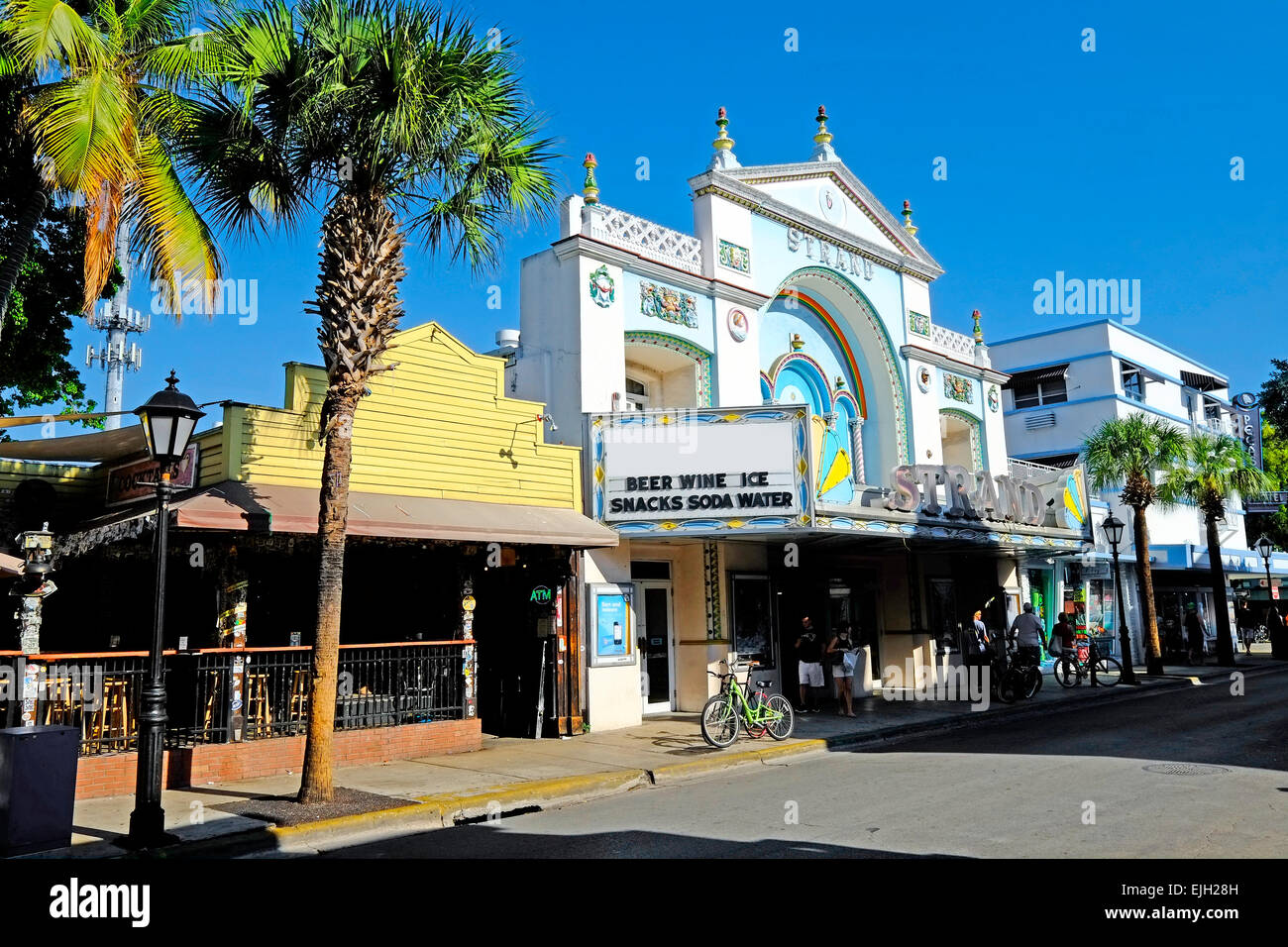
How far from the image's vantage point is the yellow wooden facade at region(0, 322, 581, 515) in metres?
12.9

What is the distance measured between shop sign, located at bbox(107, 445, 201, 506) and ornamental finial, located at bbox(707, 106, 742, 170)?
11304mm

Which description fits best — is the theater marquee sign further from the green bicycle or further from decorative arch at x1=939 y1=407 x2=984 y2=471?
decorative arch at x1=939 y1=407 x2=984 y2=471

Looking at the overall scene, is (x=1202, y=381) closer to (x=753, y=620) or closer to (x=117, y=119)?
(x=753, y=620)

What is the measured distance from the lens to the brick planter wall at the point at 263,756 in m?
10.7

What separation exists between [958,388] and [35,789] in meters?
21.8

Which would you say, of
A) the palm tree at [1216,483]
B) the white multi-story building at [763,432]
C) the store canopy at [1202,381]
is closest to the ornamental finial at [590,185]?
the white multi-story building at [763,432]

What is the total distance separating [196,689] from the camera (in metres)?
11.6

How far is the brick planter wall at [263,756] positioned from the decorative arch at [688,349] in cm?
731

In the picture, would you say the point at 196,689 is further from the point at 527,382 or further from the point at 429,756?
the point at 527,382

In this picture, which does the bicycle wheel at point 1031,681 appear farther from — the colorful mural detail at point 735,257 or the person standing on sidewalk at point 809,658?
the colorful mural detail at point 735,257

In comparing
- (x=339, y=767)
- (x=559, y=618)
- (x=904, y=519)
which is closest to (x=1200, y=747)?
(x=904, y=519)

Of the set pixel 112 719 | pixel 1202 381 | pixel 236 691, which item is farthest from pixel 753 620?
pixel 1202 381

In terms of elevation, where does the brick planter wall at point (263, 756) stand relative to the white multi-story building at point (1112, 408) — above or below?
below

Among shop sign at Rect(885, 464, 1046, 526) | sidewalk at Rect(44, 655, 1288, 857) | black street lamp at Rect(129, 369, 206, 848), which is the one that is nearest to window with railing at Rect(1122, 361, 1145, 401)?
shop sign at Rect(885, 464, 1046, 526)
